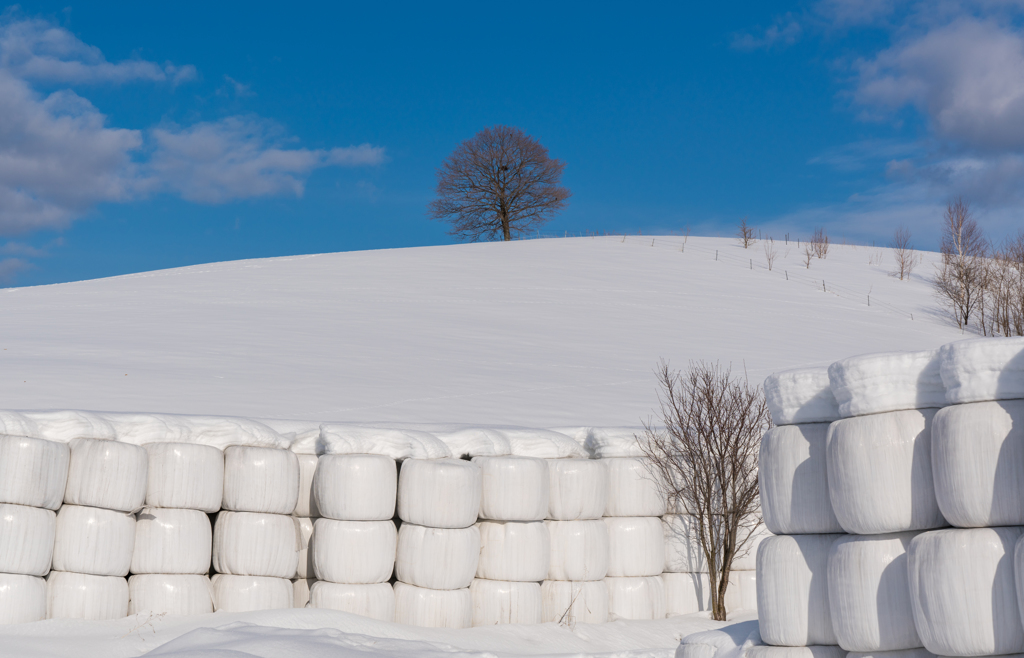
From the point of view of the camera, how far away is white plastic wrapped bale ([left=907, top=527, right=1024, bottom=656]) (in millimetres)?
3387

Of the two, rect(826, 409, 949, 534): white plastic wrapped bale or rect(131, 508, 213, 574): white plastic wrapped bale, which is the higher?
rect(826, 409, 949, 534): white plastic wrapped bale

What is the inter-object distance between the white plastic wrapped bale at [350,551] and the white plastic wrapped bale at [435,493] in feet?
1.05

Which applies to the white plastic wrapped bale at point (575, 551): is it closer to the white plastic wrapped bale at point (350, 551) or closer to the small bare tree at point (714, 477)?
the small bare tree at point (714, 477)

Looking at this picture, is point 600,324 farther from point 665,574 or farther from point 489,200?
point 489,200

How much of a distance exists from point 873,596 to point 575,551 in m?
5.19

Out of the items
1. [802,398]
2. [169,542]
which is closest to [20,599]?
[169,542]

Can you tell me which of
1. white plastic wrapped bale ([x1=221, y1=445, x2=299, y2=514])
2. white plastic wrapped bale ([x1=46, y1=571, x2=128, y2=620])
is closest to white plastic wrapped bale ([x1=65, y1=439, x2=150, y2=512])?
white plastic wrapped bale ([x1=46, y1=571, x2=128, y2=620])

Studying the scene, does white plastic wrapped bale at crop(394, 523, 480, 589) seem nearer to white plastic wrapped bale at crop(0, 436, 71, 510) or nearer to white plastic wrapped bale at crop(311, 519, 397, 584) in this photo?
white plastic wrapped bale at crop(311, 519, 397, 584)

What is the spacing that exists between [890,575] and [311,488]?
5769 mm

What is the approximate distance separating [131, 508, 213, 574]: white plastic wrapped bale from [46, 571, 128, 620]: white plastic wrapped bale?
0.29m

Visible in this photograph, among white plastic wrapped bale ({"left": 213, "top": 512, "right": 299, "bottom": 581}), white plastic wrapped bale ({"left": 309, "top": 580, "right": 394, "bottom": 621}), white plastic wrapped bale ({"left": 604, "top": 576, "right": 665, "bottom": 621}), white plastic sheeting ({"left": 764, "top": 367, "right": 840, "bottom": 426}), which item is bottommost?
white plastic wrapped bale ({"left": 604, "top": 576, "right": 665, "bottom": 621})

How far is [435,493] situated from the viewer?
26.4 feet

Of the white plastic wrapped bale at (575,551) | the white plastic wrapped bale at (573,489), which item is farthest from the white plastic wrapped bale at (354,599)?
the white plastic wrapped bale at (573,489)

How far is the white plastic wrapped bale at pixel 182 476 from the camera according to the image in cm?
737
